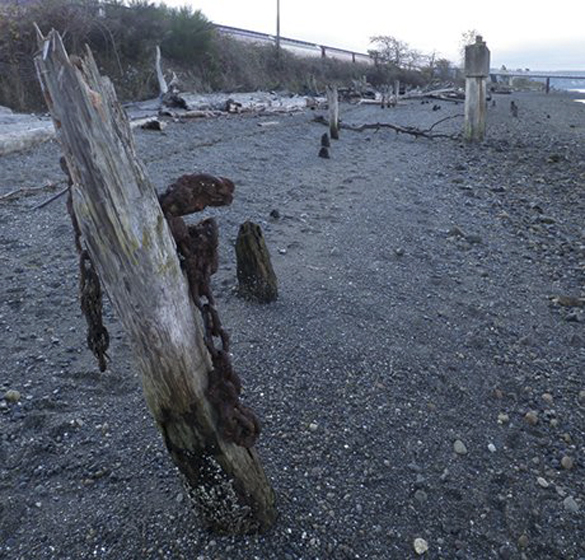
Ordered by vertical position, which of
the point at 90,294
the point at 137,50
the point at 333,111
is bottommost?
the point at 90,294

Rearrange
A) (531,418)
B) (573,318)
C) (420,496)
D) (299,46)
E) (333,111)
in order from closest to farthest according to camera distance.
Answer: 1. (420,496)
2. (531,418)
3. (573,318)
4. (333,111)
5. (299,46)

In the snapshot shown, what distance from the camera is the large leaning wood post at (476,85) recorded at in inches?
504

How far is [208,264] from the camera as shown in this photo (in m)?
1.90

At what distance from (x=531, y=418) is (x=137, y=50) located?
20.5m

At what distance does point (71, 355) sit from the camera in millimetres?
3531

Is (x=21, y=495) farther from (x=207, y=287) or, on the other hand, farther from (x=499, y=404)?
(x=499, y=404)

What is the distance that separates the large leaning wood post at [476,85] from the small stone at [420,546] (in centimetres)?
1269

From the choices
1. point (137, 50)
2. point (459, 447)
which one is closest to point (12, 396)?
point (459, 447)

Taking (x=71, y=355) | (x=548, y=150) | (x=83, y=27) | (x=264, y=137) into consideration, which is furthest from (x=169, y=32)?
(x=71, y=355)

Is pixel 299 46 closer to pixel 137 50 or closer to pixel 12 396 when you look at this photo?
pixel 137 50

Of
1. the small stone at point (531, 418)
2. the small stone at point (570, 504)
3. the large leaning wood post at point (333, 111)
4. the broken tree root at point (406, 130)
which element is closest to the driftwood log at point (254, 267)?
the small stone at point (531, 418)

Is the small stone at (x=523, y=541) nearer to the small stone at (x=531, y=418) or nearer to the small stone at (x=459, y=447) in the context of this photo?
the small stone at (x=459, y=447)

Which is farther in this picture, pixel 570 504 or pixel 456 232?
pixel 456 232

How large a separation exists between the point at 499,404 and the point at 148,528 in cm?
216
